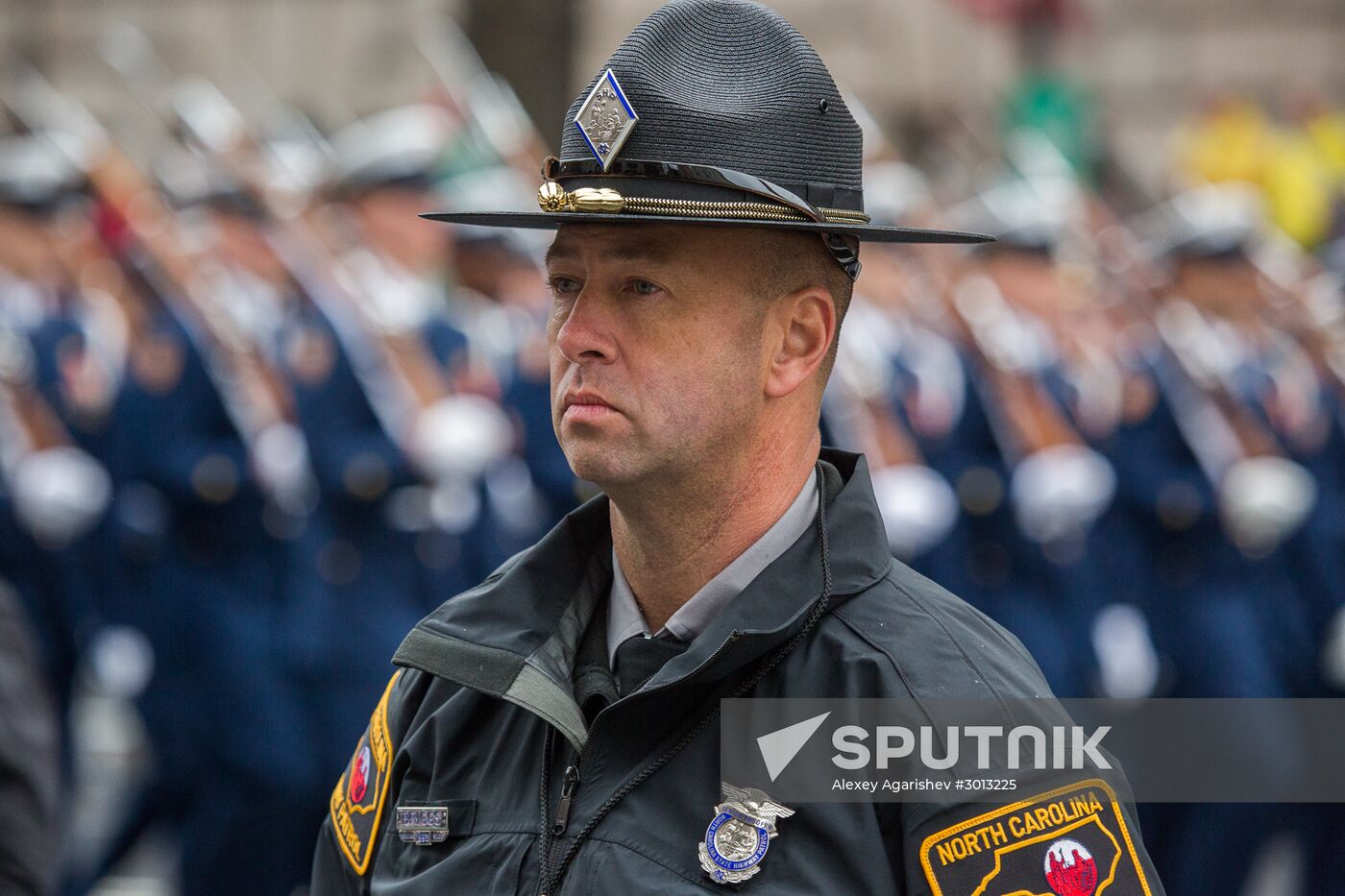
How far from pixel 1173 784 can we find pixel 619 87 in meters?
5.63

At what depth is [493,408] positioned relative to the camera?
8.12 metres

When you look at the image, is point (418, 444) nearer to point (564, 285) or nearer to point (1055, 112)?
point (564, 285)

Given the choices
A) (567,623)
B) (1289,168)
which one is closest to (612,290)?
(567,623)

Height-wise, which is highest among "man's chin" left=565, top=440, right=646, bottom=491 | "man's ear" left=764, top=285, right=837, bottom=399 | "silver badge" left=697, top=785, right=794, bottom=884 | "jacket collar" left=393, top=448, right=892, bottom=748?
"man's ear" left=764, top=285, right=837, bottom=399

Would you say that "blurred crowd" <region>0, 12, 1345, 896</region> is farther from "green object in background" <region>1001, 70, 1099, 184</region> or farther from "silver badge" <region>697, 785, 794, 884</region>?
"green object in background" <region>1001, 70, 1099, 184</region>

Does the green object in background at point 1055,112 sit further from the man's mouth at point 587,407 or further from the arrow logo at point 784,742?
the arrow logo at point 784,742

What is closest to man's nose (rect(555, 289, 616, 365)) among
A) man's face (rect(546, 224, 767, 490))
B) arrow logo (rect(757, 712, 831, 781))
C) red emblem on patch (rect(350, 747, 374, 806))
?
man's face (rect(546, 224, 767, 490))

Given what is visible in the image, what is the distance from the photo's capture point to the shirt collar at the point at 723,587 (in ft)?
9.05

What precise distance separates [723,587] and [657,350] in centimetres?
32

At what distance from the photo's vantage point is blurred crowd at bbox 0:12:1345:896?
7.49 metres

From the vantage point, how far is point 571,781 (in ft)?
8.55

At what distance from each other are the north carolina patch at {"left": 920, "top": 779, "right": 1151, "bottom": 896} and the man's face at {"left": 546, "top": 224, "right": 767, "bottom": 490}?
607 millimetres

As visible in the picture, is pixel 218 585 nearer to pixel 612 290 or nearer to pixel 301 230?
pixel 301 230

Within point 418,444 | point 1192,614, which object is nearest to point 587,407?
point 418,444
